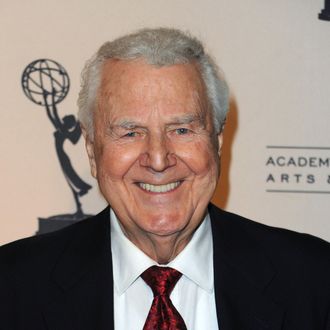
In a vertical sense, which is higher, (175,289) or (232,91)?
(232,91)

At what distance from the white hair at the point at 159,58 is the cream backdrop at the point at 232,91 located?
1.86 ft

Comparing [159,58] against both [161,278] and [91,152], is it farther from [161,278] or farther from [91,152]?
[161,278]

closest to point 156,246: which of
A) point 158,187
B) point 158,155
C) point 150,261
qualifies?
point 150,261

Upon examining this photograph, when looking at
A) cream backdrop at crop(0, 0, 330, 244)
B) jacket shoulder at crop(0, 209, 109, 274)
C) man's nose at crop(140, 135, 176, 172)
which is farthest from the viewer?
cream backdrop at crop(0, 0, 330, 244)

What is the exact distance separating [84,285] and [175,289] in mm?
227

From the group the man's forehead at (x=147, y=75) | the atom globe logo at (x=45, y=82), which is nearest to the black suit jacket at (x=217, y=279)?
the man's forehead at (x=147, y=75)

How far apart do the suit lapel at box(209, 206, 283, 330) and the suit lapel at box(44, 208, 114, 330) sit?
0.92 ft

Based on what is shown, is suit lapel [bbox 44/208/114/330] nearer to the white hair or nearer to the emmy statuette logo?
the white hair

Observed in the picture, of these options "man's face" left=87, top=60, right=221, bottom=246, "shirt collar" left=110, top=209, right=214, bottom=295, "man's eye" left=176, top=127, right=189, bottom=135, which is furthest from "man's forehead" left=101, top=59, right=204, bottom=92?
"shirt collar" left=110, top=209, right=214, bottom=295

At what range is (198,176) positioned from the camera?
1.86 meters

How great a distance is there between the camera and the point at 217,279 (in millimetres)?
1976

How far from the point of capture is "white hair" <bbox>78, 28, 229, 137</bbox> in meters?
1.86

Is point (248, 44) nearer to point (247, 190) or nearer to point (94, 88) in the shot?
point (247, 190)

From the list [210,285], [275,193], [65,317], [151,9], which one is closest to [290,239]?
[210,285]
